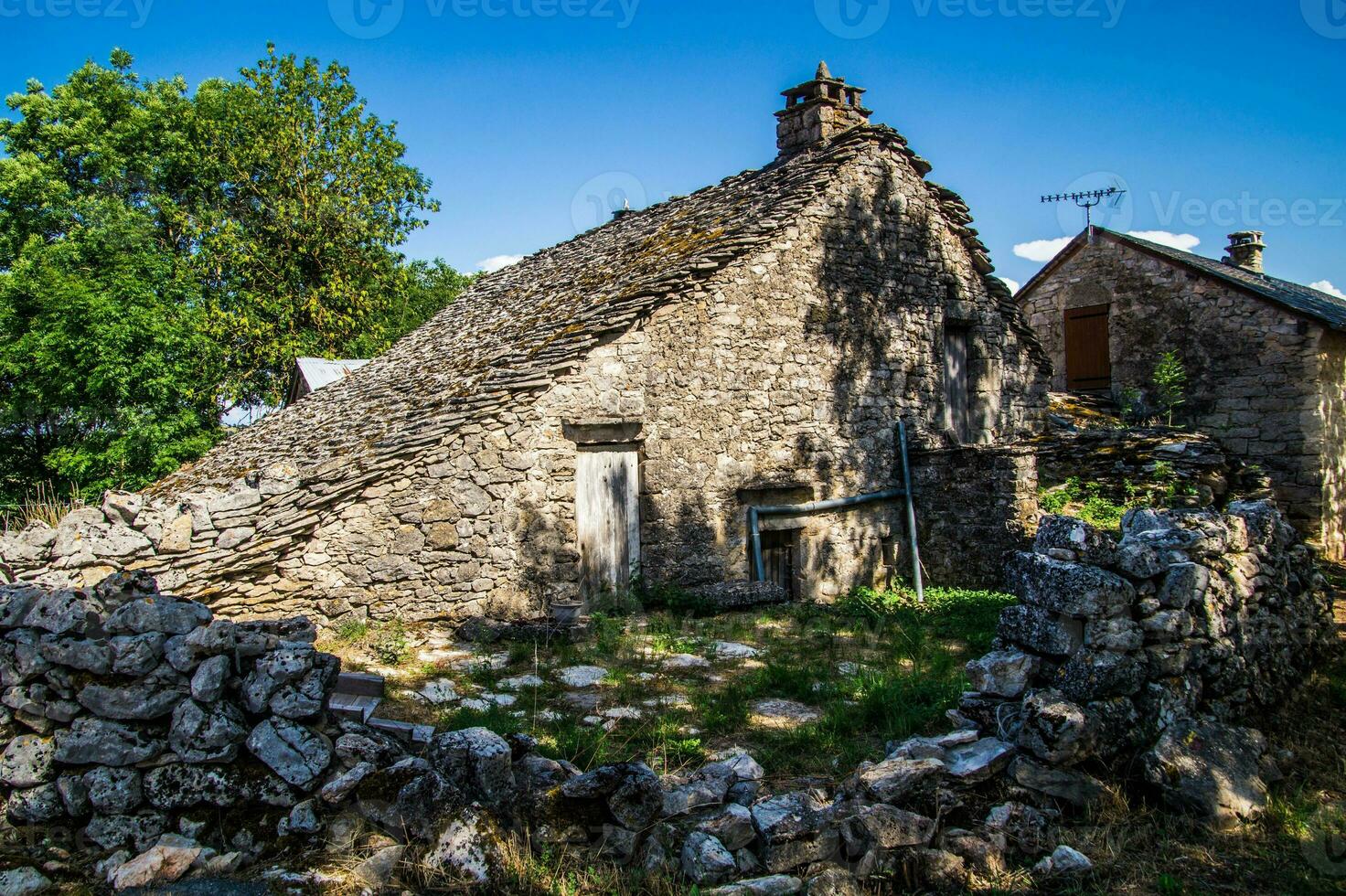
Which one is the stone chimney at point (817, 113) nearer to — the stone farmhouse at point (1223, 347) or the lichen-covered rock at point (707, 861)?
the stone farmhouse at point (1223, 347)

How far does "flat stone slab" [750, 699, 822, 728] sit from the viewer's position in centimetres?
555

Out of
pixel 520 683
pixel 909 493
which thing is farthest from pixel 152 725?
pixel 909 493

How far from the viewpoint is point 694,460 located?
9.62 m

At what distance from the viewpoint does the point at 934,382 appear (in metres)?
11.7

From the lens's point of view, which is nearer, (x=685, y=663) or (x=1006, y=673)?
Result: (x=1006, y=673)

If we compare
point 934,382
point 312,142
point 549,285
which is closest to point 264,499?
point 549,285

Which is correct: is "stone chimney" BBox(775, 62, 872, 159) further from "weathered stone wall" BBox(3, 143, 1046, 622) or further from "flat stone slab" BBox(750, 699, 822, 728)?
"flat stone slab" BBox(750, 699, 822, 728)

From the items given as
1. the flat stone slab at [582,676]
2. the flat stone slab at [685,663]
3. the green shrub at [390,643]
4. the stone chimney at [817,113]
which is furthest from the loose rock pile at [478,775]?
the stone chimney at [817,113]

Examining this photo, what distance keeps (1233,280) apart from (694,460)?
36.3 feet

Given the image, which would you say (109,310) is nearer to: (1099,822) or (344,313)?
(344,313)

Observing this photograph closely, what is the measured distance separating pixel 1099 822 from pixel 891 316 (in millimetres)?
8135

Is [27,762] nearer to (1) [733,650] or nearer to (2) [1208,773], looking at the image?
(1) [733,650]

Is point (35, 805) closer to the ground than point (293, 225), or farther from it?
closer to the ground

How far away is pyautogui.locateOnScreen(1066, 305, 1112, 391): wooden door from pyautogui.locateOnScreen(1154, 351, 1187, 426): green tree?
4.69ft
